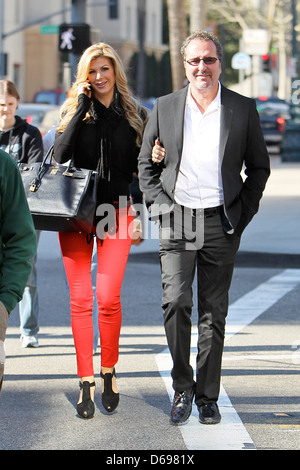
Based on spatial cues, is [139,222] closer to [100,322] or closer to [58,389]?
[100,322]

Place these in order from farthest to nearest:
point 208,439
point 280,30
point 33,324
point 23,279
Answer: point 280,30 < point 33,324 < point 208,439 < point 23,279

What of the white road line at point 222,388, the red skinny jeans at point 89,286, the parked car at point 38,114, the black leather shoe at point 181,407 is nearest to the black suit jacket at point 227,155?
the red skinny jeans at point 89,286

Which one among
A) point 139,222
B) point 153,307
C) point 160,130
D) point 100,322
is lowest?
point 153,307

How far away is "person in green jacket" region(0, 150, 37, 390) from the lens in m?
3.70

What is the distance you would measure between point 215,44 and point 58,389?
231 cm

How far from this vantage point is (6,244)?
12.4 feet

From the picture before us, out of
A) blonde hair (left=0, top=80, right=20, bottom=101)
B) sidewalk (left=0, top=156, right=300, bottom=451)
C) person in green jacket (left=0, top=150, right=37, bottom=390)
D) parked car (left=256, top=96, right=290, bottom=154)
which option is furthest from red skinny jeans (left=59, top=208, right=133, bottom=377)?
parked car (left=256, top=96, right=290, bottom=154)

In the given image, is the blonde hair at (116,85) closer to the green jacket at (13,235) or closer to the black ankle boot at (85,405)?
the black ankle boot at (85,405)

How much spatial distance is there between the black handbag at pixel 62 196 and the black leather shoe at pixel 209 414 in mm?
1132

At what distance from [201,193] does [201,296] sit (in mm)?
577

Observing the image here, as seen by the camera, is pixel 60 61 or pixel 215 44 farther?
pixel 60 61

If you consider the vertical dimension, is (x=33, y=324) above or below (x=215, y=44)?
below

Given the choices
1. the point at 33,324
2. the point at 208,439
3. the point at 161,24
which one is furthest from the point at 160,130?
the point at 161,24

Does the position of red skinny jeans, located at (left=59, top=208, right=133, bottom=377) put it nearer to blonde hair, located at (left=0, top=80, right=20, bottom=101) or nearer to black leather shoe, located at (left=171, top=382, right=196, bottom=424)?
black leather shoe, located at (left=171, top=382, right=196, bottom=424)
